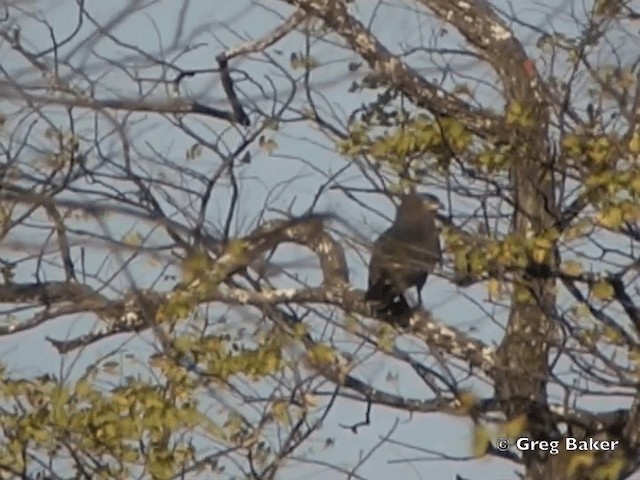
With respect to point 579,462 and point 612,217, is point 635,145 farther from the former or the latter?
point 579,462

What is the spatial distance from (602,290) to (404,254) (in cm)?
63

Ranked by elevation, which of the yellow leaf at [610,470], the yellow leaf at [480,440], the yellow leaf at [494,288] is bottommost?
the yellow leaf at [480,440]

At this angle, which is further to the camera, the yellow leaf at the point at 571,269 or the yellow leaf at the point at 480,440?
the yellow leaf at the point at 571,269

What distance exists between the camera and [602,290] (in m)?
4.68

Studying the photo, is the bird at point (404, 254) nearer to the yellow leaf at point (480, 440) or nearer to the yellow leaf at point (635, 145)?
the yellow leaf at point (635, 145)

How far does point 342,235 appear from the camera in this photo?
5.18 meters

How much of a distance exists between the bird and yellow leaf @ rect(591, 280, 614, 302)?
51cm

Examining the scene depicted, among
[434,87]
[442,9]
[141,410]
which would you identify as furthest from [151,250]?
[442,9]

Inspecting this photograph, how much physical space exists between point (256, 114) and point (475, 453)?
202 centimetres

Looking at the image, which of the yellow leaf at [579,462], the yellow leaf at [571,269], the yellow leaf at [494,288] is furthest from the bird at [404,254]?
the yellow leaf at [579,462]

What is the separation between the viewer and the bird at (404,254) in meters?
4.96

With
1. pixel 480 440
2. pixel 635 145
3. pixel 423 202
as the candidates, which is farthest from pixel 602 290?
pixel 480 440

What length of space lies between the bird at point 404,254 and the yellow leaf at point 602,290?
51cm

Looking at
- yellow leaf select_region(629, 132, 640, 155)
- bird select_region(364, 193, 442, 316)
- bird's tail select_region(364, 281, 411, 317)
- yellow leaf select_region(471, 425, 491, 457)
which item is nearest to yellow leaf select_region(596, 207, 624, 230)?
yellow leaf select_region(629, 132, 640, 155)
